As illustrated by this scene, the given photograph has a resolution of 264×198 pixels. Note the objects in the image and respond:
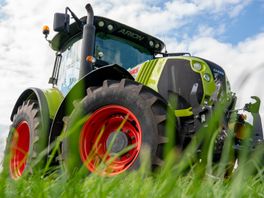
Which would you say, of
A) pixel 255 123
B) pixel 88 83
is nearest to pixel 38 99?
pixel 88 83

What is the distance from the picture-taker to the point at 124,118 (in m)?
3.00

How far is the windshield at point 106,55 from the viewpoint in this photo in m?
4.61

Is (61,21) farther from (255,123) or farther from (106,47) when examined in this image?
(255,123)

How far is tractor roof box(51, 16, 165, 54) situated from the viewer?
4.64m

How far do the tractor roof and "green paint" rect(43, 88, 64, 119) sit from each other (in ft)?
2.48

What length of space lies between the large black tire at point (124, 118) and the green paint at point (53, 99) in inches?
33.5

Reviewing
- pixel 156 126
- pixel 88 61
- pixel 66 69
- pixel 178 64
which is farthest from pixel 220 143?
pixel 66 69

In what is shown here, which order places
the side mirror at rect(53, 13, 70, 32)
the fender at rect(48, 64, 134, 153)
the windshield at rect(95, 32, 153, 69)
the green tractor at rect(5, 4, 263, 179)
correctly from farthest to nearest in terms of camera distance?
the windshield at rect(95, 32, 153, 69) → the side mirror at rect(53, 13, 70, 32) → the fender at rect(48, 64, 134, 153) → the green tractor at rect(5, 4, 263, 179)

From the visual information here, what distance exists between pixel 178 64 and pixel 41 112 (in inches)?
61.1

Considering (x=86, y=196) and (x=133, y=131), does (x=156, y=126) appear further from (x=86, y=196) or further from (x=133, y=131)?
(x=86, y=196)

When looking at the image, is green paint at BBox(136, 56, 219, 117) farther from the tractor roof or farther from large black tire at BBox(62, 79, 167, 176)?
the tractor roof

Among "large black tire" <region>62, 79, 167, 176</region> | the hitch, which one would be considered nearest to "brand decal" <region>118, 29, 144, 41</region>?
"large black tire" <region>62, 79, 167, 176</region>

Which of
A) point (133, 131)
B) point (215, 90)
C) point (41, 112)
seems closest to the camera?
point (133, 131)

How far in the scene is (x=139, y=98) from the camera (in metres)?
3.06
